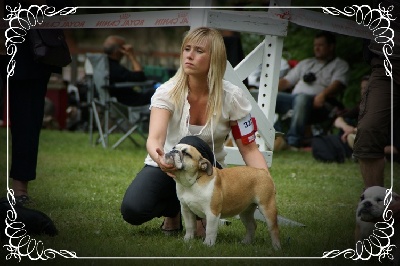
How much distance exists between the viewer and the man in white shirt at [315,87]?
411 inches

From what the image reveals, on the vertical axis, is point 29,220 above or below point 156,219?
above

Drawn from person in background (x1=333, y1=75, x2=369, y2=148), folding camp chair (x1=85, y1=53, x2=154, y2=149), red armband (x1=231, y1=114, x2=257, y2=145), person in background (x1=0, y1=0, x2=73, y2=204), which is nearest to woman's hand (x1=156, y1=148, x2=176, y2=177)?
red armband (x1=231, y1=114, x2=257, y2=145)

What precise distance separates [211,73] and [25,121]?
1.76 metres

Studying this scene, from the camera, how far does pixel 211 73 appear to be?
428cm

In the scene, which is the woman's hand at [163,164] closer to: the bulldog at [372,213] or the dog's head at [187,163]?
the dog's head at [187,163]

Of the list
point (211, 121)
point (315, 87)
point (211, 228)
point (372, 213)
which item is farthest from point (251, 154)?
point (315, 87)

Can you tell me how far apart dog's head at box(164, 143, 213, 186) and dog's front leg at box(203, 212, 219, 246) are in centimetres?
22

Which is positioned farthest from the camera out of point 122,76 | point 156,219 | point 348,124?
point 122,76

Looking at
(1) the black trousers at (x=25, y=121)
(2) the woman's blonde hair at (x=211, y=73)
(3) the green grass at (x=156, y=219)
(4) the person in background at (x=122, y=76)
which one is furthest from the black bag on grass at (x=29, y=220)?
(4) the person in background at (x=122, y=76)

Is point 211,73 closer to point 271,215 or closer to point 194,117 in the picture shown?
point 194,117

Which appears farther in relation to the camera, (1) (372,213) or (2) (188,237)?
(2) (188,237)

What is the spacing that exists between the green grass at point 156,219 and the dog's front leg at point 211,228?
0.14 feet

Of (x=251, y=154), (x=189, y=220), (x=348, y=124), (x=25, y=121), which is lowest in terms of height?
(x=348, y=124)

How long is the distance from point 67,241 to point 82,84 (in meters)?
8.32
